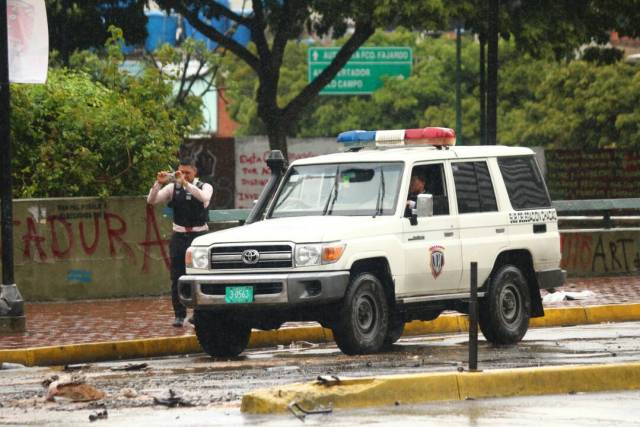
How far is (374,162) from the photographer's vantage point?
15773 millimetres

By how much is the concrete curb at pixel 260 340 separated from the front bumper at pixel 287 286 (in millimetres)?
1813

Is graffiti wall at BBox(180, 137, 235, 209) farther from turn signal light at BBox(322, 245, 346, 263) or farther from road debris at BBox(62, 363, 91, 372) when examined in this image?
turn signal light at BBox(322, 245, 346, 263)

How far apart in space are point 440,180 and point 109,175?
7.46 m

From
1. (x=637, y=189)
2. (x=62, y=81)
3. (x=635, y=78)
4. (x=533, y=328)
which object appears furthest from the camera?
(x=635, y=78)

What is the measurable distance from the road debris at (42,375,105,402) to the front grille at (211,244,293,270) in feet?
9.71

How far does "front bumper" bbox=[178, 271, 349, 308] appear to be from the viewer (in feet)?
47.1

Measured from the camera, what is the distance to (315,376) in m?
13.0

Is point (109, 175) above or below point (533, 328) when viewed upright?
above

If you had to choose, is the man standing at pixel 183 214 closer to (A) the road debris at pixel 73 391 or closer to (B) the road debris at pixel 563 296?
(B) the road debris at pixel 563 296

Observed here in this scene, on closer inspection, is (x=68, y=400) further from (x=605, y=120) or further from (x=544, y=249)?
(x=605, y=120)

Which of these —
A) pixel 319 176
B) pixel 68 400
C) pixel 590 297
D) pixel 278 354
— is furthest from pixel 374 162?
pixel 590 297

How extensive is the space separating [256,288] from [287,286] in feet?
1.10

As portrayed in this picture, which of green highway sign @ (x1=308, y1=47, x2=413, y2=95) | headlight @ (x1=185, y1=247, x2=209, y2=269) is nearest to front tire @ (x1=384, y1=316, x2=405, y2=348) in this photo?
headlight @ (x1=185, y1=247, x2=209, y2=269)

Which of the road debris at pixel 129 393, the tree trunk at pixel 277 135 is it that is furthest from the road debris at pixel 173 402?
the tree trunk at pixel 277 135
